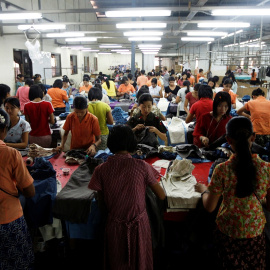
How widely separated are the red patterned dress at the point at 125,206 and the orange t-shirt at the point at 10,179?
0.50 m

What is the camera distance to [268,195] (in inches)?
65.4

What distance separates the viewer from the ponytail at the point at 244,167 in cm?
156

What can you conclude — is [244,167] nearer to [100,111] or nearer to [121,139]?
[121,139]

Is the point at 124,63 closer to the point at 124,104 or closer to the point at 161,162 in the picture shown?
the point at 124,104

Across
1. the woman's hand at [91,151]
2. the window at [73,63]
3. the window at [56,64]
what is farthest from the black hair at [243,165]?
the window at [73,63]

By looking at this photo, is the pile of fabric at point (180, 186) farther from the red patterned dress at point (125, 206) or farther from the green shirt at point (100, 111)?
the green shirt at point (100, 111)

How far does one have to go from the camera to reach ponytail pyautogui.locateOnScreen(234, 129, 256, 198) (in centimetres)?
156

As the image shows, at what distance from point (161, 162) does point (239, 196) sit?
1461 millimetres

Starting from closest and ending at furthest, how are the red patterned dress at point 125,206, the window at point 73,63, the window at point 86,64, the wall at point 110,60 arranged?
1. the red patterned dress at point 125,206
2. the window at point 73,63
3. the window at point 86,64
4. the wall at point 110,60

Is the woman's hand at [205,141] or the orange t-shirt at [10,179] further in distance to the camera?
the woman's hand at [205,141]

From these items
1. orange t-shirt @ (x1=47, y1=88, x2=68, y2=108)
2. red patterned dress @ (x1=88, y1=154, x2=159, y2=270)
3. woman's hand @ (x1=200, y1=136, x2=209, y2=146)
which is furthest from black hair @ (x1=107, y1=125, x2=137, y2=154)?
orange t-shirt @ (x1=47, y1=88, x2=68, y2=108)

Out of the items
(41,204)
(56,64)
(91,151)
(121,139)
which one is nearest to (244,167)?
(121,139)

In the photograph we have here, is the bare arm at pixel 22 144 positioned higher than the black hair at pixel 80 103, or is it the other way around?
the black hair at pixel 80 103

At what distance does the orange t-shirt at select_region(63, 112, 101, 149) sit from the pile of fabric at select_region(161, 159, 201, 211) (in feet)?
3.66
